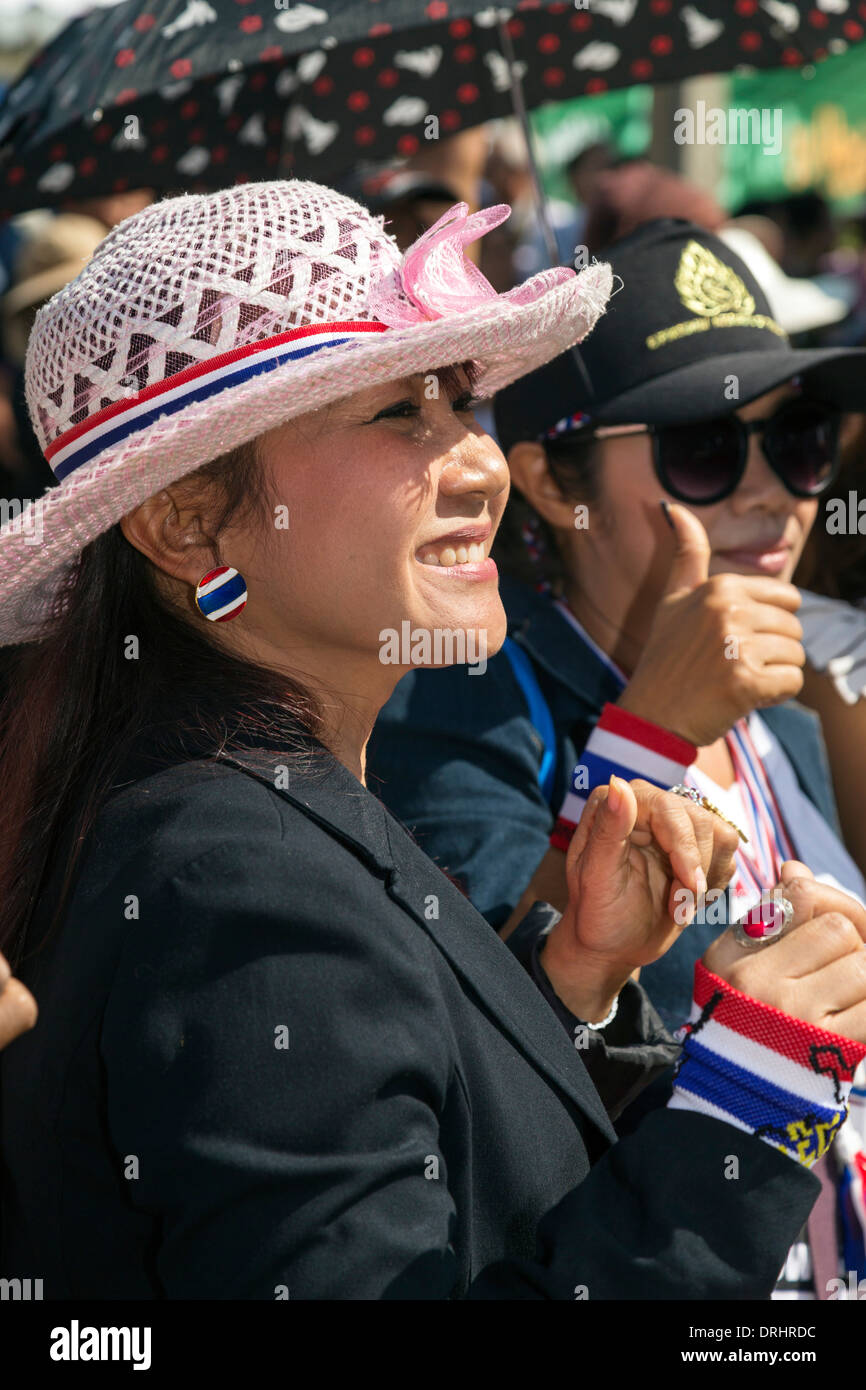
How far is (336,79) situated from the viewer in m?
3.46

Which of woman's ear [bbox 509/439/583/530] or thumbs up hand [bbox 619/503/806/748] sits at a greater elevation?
woman's ear [bbox 509/439/583/530]

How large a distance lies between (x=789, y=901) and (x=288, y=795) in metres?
0.61

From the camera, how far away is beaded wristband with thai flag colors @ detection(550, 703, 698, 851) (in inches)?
88.7

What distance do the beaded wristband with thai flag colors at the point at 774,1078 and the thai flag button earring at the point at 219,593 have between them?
2.42 feet

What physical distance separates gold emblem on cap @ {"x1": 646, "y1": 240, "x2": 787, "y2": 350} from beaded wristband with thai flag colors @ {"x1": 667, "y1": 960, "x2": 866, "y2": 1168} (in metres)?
1.63

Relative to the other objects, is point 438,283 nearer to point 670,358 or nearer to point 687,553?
point 687,553

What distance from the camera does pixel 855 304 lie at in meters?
7.82

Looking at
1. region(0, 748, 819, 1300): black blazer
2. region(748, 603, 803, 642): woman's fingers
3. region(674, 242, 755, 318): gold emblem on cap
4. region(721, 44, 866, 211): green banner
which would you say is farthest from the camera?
region(721, 44, 866, 211): green banner

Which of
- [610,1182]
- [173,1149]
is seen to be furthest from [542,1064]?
[173,1149]

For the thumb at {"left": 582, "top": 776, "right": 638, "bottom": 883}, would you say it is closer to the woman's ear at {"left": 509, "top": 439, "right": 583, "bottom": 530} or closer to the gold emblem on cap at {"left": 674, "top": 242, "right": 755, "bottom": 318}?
the woman's ear at {"left": 509, "top": 439, "right": 583, "bottom": 530}

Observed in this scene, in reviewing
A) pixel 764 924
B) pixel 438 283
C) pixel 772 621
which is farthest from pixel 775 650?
pixel 438 283

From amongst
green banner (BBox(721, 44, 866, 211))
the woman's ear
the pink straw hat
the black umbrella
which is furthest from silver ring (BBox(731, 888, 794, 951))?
green banner (BBox(721, 44, 866, 211))

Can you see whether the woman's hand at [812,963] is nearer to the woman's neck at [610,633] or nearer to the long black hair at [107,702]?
the long black hair at [107,702]

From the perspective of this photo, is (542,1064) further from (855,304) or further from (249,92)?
(855,304)
